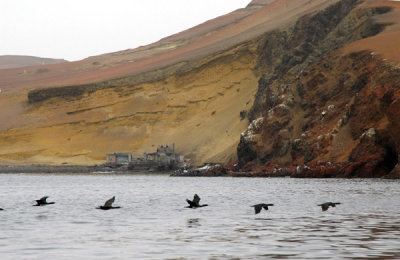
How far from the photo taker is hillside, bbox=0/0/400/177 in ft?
279

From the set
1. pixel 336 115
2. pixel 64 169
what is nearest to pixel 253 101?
pixel 64 169

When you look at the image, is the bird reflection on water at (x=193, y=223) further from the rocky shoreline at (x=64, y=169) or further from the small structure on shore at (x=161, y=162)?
the small structure on shore at (x=161, y=162)

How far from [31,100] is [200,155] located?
65.5m

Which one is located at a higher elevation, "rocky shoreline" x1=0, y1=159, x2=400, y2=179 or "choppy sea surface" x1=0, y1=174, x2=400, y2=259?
"rocky shoreline" x1=0, y1=159, x2=400, y2=179

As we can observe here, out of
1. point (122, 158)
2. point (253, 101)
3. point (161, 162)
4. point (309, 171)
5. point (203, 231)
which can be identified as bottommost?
point (203, 231)

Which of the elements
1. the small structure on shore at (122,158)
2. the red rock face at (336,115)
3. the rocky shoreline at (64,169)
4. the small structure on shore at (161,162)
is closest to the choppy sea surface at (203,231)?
the red rock face at (336,115)

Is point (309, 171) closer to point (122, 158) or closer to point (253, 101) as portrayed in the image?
point (253, 101)

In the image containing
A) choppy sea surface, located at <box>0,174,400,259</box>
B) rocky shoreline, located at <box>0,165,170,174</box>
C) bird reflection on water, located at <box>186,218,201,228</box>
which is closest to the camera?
choppy sea surface, located at <box>0,174,400,259</box>

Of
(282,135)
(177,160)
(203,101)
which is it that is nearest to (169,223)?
(282,135)

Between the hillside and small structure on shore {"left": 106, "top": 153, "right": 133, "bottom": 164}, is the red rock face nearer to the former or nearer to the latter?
the hillside

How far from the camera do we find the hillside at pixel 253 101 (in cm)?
8500

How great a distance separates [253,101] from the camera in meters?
140

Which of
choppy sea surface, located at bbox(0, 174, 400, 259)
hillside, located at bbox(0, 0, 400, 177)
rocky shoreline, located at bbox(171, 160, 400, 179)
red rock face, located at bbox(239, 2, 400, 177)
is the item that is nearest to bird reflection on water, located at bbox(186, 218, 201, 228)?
choppy sea surface, located at bbox(0, 174, 400, 259)

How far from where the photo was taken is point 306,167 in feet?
277
